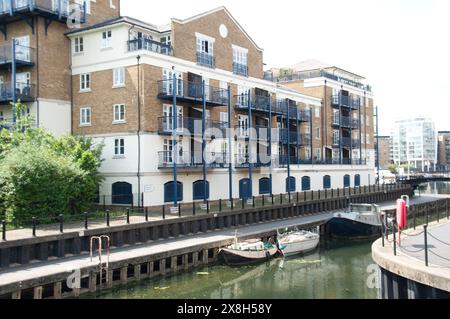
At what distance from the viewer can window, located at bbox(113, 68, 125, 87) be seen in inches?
1198

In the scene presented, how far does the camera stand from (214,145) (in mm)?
34625

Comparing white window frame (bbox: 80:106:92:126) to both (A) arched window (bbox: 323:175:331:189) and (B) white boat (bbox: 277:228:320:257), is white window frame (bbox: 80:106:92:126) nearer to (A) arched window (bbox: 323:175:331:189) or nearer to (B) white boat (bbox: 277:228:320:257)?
(B) white boat (bbox: 277:228:320:257)

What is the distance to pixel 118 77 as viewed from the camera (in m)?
30.7

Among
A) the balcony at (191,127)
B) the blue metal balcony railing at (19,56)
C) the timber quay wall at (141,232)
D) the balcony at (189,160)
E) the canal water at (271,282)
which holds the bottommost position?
the canal water at (271,282)

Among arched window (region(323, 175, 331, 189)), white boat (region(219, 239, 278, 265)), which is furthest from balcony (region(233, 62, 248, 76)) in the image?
white boat (region(219, 239, 278, 265))

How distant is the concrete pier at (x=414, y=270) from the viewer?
10211mm

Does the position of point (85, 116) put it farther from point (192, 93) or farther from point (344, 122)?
point (344, 122)

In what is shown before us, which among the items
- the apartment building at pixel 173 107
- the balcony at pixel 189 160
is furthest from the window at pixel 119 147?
the balcony at pixel 189 160

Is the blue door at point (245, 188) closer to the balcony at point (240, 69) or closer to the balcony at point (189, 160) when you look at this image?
the balcony at point (189, 160)

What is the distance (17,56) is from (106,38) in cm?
576

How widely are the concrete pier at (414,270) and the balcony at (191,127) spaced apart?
18.6m

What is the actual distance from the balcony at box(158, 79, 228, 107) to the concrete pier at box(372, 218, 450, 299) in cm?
1934

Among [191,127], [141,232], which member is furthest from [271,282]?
[191,127]
